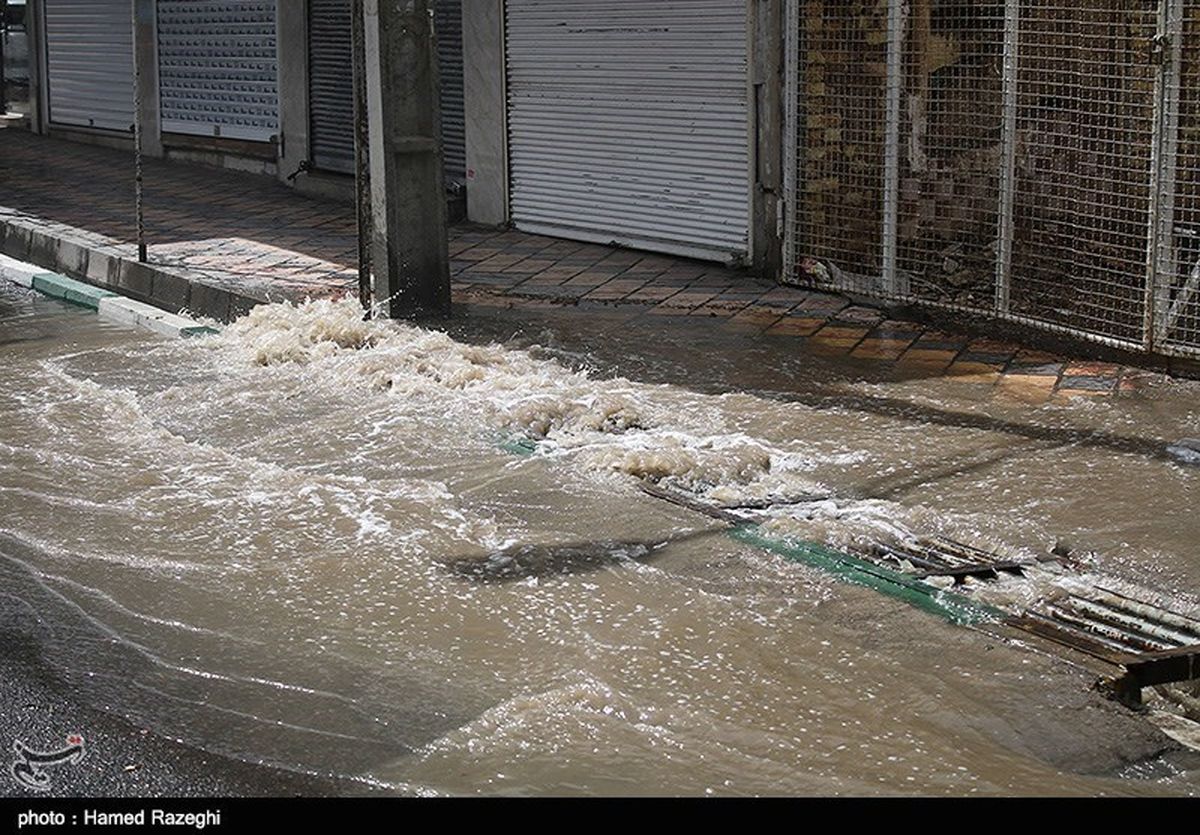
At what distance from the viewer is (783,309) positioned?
417 inches

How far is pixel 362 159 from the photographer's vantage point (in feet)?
34.1

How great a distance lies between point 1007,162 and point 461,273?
4.12 metres

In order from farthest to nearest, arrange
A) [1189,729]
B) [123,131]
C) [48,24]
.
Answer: [48,24] → [123,131] → [1189,729]

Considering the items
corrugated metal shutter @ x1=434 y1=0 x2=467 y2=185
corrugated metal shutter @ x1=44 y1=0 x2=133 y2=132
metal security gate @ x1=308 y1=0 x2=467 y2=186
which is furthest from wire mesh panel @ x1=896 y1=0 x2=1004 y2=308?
corrugated metal shutter @ x1=44 y1=0 x2=133 y2=132

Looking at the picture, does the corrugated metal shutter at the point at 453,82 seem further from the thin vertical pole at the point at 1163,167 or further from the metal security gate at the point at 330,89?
the thin vertical pole at the point at 1163,167

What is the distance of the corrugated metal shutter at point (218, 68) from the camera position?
667 inches

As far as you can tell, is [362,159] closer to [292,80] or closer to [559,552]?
[559,552]

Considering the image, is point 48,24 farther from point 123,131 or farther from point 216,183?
point 216,183

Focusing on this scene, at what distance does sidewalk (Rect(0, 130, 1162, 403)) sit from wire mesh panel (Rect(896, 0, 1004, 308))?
0.42 metres

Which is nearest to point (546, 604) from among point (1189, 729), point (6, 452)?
point (1189, 729)

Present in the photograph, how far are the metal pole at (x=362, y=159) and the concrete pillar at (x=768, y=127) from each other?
2555 millimetres

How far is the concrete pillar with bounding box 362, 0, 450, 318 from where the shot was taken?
33.8 feet

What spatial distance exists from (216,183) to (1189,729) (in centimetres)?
1353

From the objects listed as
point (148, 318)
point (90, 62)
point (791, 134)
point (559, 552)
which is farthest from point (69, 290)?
point (90, 62)
